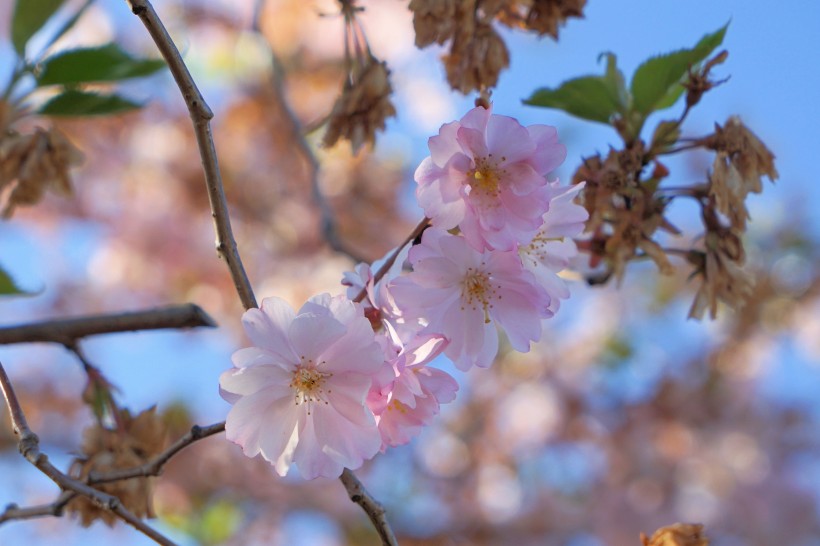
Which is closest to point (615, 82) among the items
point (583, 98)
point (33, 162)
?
point (583, 98)

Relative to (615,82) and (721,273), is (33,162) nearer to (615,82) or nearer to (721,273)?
(615,82)

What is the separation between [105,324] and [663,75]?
0.80 m

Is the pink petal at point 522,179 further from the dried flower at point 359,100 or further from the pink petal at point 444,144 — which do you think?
the dried flower at point 359,100

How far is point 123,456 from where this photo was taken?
1.17 metres

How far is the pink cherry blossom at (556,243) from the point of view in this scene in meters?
0.94

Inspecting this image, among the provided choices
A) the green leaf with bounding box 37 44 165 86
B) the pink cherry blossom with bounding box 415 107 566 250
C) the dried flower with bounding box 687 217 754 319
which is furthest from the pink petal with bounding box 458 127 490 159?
the green leaf with bounding box 37 44 165 86

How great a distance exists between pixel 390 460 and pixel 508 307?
4.38 m

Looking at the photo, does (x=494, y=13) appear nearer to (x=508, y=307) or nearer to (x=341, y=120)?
(x=341, y=120)

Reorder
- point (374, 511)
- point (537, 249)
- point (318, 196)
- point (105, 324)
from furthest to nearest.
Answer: point (318, 196) < point (105, 324) < point (537, 249) < point (374, 511)

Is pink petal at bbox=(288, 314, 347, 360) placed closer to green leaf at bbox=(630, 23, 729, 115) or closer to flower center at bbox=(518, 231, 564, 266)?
flower center at bbox=(518, 231, 564, 266)

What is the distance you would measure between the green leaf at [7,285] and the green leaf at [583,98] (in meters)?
0.78

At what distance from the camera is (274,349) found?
0.81 metres

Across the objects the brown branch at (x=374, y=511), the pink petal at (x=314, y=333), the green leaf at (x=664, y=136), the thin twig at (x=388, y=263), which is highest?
the green leaf at (x=664, y=136)

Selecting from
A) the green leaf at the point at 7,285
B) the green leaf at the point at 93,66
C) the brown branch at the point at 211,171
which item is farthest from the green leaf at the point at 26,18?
the brown branch at the point at 211,171
